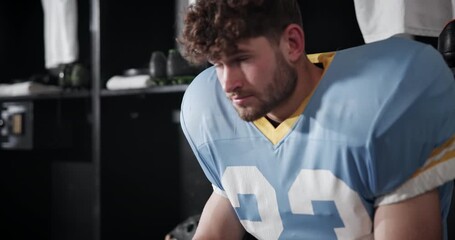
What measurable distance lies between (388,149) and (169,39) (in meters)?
1.43

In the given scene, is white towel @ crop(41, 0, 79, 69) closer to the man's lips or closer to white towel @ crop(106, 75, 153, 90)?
white towel @ crop(106, 75, 153, 90)

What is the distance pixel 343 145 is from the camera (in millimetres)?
895

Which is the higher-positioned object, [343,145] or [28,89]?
[343,145]

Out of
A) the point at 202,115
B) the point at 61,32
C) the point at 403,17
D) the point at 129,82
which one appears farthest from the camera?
the point at 61,32

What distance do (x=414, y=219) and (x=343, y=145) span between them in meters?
0.17

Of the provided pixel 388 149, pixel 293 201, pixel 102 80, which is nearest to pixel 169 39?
pixel 102 80

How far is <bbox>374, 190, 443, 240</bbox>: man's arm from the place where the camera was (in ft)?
2.78

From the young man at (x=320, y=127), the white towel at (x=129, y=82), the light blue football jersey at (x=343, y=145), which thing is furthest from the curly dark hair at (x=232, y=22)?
the white towel at (x=129, y=82)

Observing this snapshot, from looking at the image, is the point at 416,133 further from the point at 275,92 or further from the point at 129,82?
the point at 129,82

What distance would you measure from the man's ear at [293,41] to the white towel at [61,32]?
1.29m

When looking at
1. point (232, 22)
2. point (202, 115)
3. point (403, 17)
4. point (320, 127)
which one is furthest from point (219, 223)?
point (403, 17)

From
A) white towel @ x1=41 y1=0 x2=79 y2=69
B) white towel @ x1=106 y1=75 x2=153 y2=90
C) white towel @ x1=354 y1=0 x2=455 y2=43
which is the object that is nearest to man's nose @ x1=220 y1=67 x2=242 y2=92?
white towel @ x1=354 y1=0 x2=455 y2=43

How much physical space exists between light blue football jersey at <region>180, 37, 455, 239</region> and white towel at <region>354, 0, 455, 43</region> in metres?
0.33

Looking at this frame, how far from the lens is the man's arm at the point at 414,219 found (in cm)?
85
